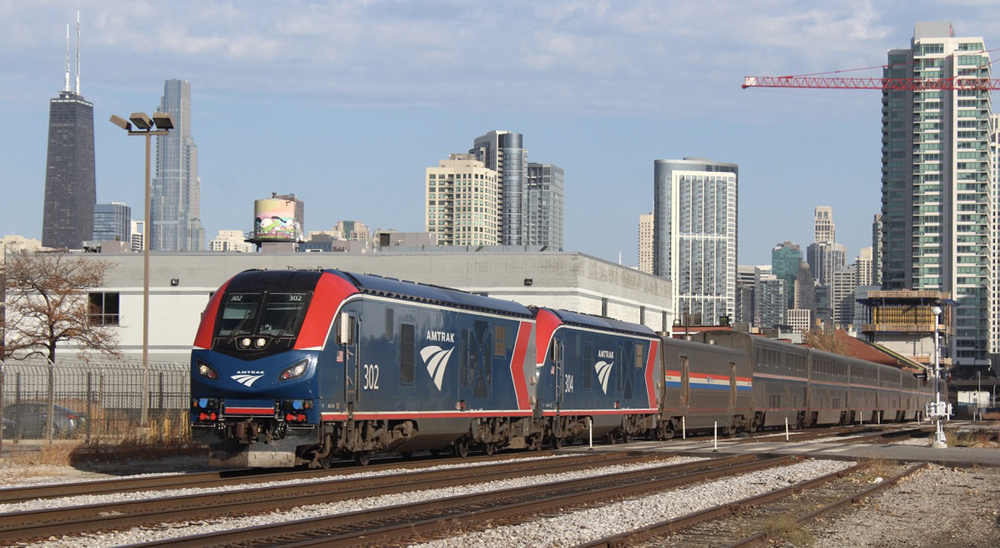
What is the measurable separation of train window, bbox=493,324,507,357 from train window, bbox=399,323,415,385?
4.21 meters

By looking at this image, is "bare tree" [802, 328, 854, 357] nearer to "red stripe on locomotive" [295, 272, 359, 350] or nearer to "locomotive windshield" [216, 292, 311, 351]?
"red stripe on locomotive" [295, 272, 359, 350]

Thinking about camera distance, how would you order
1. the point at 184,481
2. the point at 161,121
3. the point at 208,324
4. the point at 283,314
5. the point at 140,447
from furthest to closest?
the point at 161,121
the point at 140,447
the point at 208,324
the point at 283,314
the point at 184,481

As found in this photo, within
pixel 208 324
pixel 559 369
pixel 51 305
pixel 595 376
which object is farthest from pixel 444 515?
pixel 51 305

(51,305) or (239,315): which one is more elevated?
(51,305)

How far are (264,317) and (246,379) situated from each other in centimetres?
116

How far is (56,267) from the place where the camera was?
2333 inches

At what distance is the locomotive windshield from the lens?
68.3ft

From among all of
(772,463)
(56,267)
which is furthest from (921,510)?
(56,267)

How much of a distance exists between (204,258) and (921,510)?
57964 millimetres

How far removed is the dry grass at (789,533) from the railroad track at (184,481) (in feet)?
28.5

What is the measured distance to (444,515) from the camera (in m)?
15.7

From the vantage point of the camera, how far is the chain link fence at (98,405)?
30.7 meters

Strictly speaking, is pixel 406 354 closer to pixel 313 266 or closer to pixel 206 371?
pixel 206 371

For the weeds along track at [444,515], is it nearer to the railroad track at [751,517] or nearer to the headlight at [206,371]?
the railroad track at [751,517]
